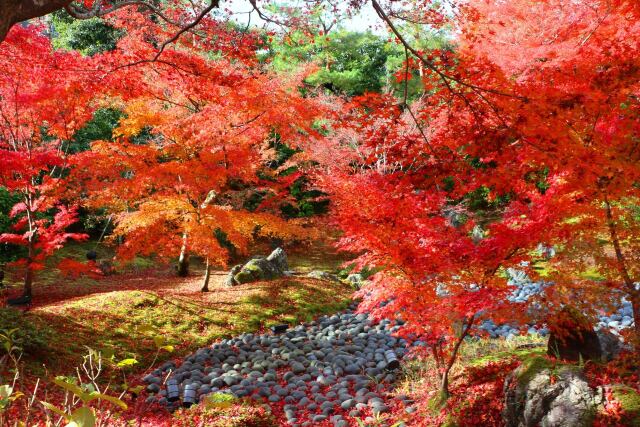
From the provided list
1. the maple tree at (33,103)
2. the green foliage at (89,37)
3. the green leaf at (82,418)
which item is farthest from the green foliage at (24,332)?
the green foliage at (89,37)

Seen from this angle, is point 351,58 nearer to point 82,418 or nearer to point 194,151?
point 194,151

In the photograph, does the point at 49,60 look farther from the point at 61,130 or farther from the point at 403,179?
the point at 403,179

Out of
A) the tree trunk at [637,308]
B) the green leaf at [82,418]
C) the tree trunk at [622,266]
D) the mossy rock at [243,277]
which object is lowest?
the mossy rock at [243,277]

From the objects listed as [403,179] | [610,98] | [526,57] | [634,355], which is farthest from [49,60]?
[526,57]

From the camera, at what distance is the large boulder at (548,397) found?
12.2ft

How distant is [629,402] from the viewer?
3.60 m

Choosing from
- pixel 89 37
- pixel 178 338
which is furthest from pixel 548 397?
pixel 89 37

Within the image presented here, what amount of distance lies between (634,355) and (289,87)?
33.3ft

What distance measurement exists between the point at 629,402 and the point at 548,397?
0.59m

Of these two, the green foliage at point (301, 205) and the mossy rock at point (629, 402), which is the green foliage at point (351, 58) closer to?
the green foliage at point (301, 205)

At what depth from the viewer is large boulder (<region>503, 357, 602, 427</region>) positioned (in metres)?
3.73

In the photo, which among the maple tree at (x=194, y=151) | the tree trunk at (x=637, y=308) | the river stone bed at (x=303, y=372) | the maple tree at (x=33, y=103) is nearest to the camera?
the tree trunk at (x=637, y=308)

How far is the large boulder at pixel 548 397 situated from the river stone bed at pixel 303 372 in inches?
62.5

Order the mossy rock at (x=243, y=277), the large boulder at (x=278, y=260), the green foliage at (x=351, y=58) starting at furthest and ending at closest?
the green foliage at (x=351, y=58)
the large boulder at (x=278, y=260)
the mossy rock at (x=243, y=277)
